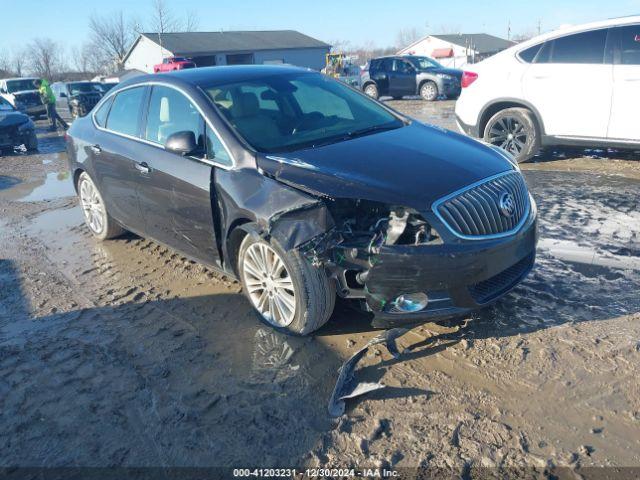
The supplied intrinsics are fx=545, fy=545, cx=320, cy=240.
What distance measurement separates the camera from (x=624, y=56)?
688 centimetres

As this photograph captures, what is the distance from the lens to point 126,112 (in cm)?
507

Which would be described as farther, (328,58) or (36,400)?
(328,58)

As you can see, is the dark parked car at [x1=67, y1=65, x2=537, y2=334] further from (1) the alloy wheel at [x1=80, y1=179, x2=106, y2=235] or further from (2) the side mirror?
(1) the alloy wheel at [x1=80, y1=179, x2=106, y2=235]

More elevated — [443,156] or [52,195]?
[443,156]

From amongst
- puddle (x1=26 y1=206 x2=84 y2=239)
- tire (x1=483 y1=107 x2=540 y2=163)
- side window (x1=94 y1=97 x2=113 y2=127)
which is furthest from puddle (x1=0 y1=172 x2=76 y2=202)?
tire (x1=483 y1=107 x2=540 y2=163)

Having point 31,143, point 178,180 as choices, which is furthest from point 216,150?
point 31,143

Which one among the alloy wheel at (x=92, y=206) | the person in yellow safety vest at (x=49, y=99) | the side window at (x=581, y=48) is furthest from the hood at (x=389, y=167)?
the person in yellow safety vest at (x=49, y=99)

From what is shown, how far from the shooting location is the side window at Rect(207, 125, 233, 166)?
12.5 feet

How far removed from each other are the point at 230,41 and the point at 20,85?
32631 mm

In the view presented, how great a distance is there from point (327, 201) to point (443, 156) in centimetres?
93

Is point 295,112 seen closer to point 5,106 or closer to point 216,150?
point 216,150

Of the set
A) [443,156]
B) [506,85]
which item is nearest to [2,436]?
[443,156]

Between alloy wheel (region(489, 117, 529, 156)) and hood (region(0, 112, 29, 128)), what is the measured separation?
11.6 meters

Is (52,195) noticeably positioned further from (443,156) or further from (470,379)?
(470,379)
